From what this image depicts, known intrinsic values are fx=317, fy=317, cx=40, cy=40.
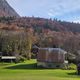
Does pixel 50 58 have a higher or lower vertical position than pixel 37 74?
higher

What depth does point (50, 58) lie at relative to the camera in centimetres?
8188

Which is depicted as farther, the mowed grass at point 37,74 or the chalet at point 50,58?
the chalet at point 50,58

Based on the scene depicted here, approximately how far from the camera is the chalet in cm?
8019

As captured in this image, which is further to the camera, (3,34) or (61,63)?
(3,34)

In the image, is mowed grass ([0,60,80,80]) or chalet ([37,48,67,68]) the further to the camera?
chalet ([37,48,67,68])

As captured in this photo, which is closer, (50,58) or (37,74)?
(37,74)

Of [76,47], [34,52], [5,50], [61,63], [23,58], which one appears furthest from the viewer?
[76,47]

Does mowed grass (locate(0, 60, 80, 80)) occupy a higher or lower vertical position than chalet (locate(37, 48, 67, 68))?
lower

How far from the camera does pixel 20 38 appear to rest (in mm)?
110812

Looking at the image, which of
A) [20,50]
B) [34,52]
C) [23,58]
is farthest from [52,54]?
[34,52]

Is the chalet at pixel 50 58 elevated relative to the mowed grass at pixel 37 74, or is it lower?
elevated

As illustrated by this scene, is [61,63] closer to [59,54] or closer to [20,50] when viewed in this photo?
[59,54]

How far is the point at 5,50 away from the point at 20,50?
17.2ft

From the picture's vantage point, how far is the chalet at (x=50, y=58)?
80188 mm
